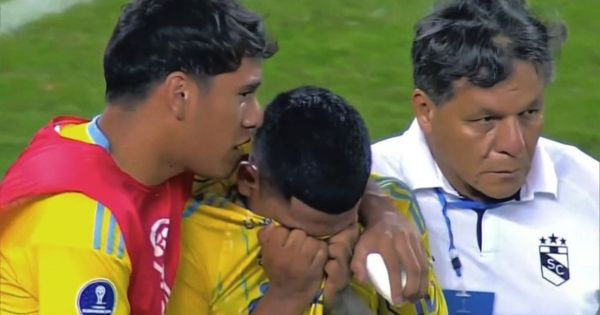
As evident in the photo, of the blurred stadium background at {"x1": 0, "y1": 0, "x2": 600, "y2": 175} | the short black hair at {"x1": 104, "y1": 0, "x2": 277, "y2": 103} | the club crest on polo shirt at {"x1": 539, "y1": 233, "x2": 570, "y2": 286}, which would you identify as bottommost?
the blurred stadium background at {"x1": 0, "y1": 0, "x2": 600, "y2": 175}

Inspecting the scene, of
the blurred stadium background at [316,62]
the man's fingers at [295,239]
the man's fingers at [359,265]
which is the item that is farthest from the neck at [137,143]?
the blurred stadium background at [316,62]

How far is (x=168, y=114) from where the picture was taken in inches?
113

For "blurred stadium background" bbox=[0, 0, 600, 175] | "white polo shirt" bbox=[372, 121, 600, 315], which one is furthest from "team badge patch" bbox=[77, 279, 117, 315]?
"blurred stadium background" bbox=[0, 0, 600, 175]

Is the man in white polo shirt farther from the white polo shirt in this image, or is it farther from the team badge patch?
the team badge patch

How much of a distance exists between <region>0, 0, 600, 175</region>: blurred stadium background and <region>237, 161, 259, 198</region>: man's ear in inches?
102

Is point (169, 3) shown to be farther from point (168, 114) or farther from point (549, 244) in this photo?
point (549, 244)

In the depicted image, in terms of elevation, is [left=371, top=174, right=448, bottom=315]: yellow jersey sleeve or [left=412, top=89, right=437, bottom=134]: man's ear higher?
[left=412, top=89, right=437, bottom=134]: man's ear

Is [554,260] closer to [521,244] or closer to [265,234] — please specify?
[521,244]

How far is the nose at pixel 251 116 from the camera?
2.90 meters

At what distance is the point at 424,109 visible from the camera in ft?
11.1

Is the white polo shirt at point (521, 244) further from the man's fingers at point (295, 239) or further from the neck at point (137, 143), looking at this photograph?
the neck at point (137, 143)

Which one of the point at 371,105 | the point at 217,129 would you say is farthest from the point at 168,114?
the point at 371,105

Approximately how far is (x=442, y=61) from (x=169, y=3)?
0.73 metres

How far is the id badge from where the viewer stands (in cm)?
341
